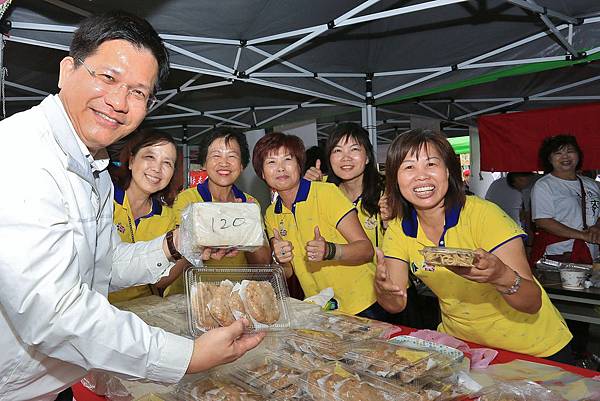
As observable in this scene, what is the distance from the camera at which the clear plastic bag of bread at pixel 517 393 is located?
1477mm

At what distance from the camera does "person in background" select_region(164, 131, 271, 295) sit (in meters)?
3.06

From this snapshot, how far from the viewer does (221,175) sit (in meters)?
3.10

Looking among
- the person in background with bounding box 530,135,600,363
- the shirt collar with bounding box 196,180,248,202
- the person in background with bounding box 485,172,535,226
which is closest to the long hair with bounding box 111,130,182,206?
the shirt collar with bounding box 196,180,248,202

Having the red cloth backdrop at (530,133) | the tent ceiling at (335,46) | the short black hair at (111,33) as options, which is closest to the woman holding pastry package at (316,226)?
the short black hair at (111,33)

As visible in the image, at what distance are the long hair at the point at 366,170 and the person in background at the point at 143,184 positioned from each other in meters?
1.20

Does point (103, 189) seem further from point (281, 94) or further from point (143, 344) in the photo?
point (281, 94)

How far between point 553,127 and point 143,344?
702 cm

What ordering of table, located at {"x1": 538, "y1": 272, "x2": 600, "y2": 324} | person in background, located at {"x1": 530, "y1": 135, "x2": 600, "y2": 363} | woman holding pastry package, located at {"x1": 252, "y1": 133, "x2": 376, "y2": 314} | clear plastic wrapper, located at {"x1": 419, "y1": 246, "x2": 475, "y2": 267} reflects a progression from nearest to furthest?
clear plastic wrapper, located at {"x1": 419, "y1": 246, "x2": 475, "y2": 267} → woman holding pastry package, located at {"x1": 252, "y1": 133, "x2": 376, "y2": 314} → table, located at {"x1": 538, "y1": 272, "x2": 600, "y2": 324} → person in background, located at {"x1": 530, "y1": 135, "x2": 600, "y2": 363}

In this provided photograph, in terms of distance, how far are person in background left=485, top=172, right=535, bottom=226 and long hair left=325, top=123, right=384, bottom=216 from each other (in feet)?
13.1

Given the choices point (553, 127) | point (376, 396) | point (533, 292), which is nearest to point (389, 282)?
point (533, 292)

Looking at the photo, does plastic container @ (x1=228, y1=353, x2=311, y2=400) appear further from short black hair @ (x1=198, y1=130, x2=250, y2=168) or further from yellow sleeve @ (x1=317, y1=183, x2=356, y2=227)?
short black hair @ (x1=198, y1=130, x2=250, y2=168)

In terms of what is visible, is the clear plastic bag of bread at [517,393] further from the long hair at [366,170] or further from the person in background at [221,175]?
the long hair at [366,170]

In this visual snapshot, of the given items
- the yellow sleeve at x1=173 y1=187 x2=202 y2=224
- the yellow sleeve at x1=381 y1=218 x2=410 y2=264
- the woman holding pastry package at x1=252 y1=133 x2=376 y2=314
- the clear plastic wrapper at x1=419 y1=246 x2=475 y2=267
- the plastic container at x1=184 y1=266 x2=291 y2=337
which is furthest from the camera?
the yellow sleeve at x1=173 y1=187 x2=202 y2=224

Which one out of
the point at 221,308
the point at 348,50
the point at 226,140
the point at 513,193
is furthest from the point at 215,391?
the point at 513,193
